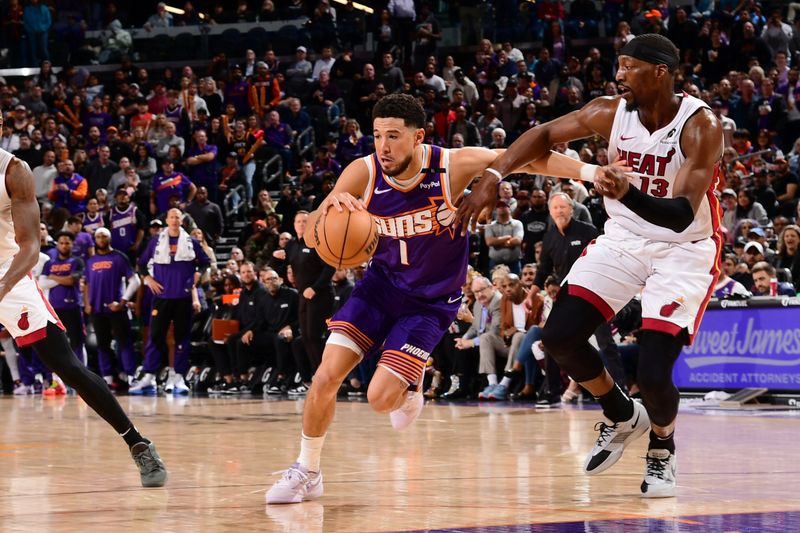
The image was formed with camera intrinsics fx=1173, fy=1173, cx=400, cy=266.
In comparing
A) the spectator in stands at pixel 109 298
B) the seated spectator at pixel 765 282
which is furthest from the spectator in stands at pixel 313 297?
the seated spectator at pixel 765 282

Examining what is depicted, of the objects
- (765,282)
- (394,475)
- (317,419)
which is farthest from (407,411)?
(765,282)

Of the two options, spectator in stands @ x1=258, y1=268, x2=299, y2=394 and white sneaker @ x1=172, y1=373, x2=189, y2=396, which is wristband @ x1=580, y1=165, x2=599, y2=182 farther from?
white sneaker @ x1=172, y1=373, x2=189, y2=396

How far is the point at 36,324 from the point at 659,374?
10.4 feet

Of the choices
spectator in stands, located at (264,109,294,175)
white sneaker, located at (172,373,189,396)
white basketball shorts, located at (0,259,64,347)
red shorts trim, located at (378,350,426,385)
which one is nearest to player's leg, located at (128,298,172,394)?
white sneaker, located at (172,373,189,396)

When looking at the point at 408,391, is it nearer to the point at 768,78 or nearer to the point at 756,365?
the point at 756,365

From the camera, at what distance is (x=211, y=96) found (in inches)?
827

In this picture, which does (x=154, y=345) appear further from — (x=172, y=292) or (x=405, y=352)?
(x=405, y=352)

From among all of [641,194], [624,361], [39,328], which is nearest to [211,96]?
[624,361]

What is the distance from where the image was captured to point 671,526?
4.53m

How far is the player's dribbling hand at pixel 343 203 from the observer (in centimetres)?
530

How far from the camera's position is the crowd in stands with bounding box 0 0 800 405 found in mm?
13422

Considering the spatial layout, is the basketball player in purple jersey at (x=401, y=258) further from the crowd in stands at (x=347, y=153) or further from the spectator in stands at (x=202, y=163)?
the spectator in stands at (x=202, y=163)

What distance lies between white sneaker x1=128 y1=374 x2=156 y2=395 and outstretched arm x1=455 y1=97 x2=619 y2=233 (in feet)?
35.3

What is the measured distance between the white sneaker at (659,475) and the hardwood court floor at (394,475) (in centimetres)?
6
